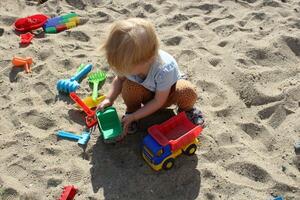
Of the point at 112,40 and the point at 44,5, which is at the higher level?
the point at 112,40

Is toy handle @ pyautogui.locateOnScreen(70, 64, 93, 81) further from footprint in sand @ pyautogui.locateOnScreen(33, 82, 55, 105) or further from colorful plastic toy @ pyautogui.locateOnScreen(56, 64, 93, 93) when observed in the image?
footprint in sand @ pyautogui.locateOnScreen(33, 82, 55, 105)

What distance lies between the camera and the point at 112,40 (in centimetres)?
207

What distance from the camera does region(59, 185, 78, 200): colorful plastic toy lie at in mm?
2230

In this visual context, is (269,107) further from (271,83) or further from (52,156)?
(52,156)

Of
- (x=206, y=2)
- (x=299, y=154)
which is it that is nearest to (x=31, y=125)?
(x=299, y=154)

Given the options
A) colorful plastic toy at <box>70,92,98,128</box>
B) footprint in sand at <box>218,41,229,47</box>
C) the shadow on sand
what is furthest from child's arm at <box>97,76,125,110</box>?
footprint in sand at <box>218,41,229,47</box>

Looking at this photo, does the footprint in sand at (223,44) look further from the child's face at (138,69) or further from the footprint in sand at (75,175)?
the footprint in sand at (75,175)

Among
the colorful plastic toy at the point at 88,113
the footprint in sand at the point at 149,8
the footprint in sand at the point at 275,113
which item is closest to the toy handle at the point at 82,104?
the colorful plastic toy at the point at 88,113

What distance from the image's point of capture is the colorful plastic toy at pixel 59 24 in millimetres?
3400

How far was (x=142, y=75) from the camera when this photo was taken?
2.37m

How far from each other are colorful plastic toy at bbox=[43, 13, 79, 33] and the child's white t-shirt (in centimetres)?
128

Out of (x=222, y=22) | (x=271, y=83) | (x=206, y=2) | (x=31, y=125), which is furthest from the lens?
(x=206, y=2)

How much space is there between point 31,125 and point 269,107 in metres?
1.50

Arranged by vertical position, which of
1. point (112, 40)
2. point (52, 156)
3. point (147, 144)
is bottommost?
point (52, 156)
